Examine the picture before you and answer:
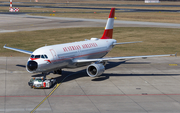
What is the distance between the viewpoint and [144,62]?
48531 mm

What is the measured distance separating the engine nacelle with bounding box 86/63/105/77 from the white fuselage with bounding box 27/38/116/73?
2463 mm

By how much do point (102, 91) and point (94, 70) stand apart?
200 inches

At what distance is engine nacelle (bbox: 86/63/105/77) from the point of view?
117 feet

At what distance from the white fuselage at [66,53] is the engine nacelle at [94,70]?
2463mm

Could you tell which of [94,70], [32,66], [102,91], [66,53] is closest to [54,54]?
[66,53]

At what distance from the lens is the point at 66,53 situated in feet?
118

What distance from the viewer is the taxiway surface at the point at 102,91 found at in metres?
26.6

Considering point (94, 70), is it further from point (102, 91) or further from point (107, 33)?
point (107, 33)

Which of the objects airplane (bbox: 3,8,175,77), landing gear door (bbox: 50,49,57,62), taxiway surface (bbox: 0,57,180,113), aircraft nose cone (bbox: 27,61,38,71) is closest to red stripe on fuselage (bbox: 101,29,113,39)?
airplane (bbox: 3,8,175,77)

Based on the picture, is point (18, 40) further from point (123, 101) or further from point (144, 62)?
point (123, 101)

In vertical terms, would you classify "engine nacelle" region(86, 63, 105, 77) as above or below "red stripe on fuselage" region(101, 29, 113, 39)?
below

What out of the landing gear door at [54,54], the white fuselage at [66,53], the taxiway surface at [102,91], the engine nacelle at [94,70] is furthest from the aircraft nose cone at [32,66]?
the engine nacelle at [94,70]

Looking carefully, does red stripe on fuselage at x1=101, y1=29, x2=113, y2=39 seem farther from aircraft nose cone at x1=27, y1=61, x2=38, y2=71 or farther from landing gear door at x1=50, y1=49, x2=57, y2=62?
aircraft nose cone at x1=27, y1=61, x2=38, y2=71

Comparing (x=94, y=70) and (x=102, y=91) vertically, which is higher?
(x=94, y=70)
